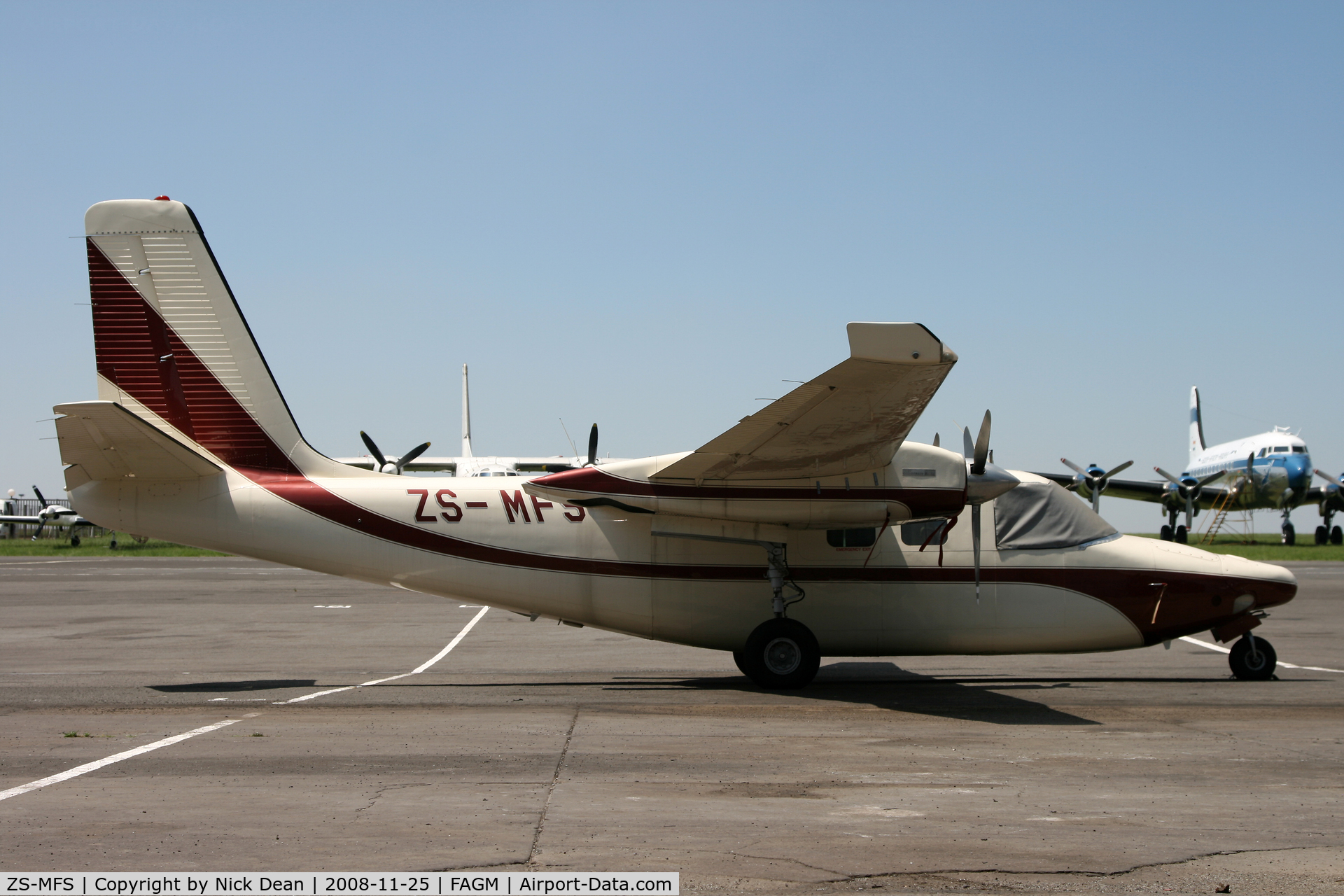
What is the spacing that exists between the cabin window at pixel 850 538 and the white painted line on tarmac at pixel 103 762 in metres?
6.97

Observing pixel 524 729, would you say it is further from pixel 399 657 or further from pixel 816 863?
pixel 399 657

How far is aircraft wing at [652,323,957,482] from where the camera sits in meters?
9.65

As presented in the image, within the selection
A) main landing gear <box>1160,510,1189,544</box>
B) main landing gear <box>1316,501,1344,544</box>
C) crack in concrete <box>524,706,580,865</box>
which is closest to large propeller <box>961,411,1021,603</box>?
crack in concrete <box>524,706,580,865</box>

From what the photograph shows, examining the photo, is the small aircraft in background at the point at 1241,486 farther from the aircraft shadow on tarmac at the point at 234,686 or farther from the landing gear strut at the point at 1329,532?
the aircraft shadow on tarmac at the point at 234,686

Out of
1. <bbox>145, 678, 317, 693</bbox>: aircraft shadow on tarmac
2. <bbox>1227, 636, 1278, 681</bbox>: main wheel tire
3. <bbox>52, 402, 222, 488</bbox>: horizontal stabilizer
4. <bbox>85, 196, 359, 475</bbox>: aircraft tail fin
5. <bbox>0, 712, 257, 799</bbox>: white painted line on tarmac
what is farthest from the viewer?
<bbox>1227, 636, 1278, 681</bbox>: main wheel tire

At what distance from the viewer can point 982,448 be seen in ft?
41.0

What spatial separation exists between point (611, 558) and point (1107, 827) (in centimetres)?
760

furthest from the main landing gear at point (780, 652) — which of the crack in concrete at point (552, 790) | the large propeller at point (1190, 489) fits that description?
the large propeller at point (1190, 489)

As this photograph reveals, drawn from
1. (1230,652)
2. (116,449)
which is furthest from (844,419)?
(116,449)

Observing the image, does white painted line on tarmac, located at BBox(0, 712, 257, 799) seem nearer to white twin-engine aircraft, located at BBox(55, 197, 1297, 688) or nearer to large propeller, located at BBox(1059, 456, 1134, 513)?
white twin-engine aircraft, located at BBox(55, 197, 1297, 688)

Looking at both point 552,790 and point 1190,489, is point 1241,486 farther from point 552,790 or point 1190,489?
point 552,790

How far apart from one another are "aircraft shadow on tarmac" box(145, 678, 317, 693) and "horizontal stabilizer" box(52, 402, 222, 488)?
2.61 meters

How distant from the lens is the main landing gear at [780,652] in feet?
41.7

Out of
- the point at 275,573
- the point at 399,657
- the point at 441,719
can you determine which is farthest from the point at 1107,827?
the point at 275,573
